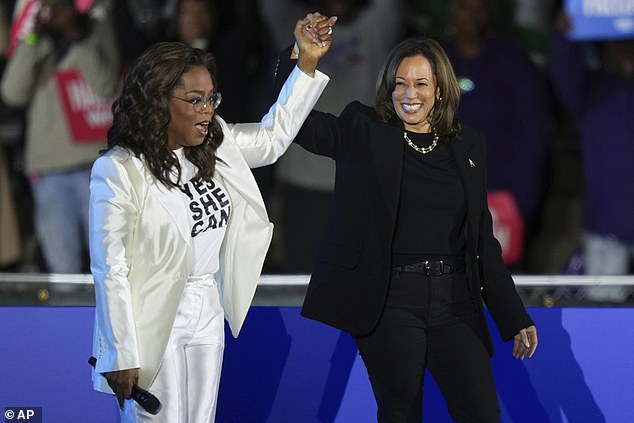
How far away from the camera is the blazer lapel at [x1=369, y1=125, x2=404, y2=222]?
3555 millimetres

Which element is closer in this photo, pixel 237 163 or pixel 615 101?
pixel 237 163

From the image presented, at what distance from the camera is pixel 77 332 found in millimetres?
4215

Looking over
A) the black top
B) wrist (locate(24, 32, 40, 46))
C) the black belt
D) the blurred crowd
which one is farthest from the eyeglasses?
wrist (locate(24, 32, 40, 46))

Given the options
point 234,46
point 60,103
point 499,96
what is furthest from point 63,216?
point 499,96

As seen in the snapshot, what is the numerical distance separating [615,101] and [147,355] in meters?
3.15

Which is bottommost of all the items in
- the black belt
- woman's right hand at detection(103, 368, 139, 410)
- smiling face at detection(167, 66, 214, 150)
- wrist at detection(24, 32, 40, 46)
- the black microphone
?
the black microphone

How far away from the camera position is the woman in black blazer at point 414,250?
3.55 meters

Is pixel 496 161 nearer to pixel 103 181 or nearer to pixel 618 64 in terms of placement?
pixel 618 64

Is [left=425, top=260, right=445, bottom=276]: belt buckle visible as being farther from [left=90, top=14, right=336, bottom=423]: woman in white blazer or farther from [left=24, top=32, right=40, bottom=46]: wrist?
[left=24, top=32, right=40, bottom=46]: wrist

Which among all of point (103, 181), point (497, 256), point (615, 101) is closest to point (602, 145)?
point (615, 101)

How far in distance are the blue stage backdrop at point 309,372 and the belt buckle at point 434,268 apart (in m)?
0.75

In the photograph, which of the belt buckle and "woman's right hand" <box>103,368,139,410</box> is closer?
"woman's right hand" <box>103,368,139,410</box>

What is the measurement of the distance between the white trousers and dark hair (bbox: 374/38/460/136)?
2.24 feet

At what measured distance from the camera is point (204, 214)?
3439 mm
